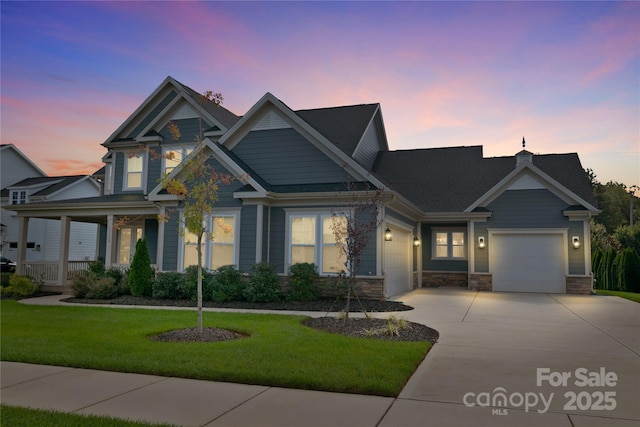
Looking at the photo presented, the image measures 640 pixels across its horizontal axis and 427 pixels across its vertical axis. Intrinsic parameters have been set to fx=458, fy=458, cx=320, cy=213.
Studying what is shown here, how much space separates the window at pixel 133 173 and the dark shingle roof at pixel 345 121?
7031 mm

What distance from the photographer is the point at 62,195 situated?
34.9 metres

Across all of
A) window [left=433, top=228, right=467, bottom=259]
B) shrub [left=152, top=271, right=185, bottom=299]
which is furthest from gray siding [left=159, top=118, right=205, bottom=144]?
window [left=433, top=228, right=467, bottom=259]

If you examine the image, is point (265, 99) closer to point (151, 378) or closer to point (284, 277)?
point (284, 277)

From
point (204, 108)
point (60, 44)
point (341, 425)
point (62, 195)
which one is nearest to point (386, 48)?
point (204, 108)

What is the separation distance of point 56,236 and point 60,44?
2483cm

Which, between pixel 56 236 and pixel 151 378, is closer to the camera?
pixel 151 378

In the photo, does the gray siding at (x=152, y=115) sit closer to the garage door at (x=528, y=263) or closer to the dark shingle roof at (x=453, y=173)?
the dark shingle roof at (x=453, y=173)

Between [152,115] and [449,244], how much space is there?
1424 centimetres

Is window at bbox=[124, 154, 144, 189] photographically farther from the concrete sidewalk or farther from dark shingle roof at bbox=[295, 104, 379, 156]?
the concrete sidewalk

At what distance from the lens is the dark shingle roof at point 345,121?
752 inches

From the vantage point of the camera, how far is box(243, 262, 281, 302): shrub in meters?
13.6

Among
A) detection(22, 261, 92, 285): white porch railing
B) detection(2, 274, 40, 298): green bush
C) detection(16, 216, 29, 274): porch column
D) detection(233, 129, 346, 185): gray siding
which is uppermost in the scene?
detection(233, 129, 346, 185): gray siding

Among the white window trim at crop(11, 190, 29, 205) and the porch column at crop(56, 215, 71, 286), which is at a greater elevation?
the white window trim at crop(11, 190, 29, 205)

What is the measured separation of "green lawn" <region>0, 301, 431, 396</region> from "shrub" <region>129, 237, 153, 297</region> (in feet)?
14.9
